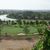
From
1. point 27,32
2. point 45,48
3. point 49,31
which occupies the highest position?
point 49,31

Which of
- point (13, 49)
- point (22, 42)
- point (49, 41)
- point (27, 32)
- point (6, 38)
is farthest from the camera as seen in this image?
point (27, 32)

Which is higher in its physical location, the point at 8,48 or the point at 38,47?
the point at 38,47

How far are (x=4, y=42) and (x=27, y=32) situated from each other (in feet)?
15.2

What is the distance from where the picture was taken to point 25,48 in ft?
47.6

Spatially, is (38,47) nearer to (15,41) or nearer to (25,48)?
(25,48)

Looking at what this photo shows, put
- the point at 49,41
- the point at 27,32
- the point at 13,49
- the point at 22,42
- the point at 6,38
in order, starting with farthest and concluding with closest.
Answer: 1. the point at 27,32
2. the point at 6,38
3. the point at 22,42
4. the point at 13,49
5. the point at 49,41

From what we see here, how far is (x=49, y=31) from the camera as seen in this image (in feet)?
21.9

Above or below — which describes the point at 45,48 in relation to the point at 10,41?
above

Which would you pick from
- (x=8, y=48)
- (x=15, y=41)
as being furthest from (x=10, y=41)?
(x=8, y=48)

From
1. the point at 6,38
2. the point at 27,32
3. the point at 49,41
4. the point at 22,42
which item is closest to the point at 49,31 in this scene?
the point at 49,41

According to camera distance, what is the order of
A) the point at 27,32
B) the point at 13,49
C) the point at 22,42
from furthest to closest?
the point at 27,32, the point at 22,42, the point at 13,49

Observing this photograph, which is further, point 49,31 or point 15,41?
point 15,41

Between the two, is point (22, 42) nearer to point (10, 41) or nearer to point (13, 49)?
point (10, 41)

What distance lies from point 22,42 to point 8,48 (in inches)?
109
